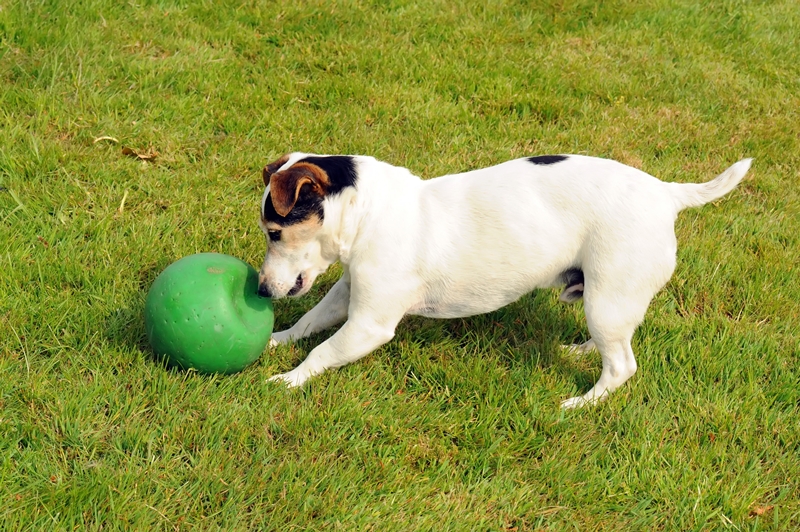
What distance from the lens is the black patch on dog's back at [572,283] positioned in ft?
13.5

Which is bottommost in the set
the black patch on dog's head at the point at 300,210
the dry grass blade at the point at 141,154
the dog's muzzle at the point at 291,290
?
the dog's muzzle at the point at 291,290

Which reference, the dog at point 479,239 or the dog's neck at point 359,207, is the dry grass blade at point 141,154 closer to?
the dog at point 479,239

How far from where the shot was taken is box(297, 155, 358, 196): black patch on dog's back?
392 cm

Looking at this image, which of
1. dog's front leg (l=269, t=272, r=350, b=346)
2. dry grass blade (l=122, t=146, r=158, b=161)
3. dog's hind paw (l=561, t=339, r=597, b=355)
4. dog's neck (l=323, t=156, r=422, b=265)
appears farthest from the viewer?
dry grass blade (l=122, t=146, r=158, b=161)

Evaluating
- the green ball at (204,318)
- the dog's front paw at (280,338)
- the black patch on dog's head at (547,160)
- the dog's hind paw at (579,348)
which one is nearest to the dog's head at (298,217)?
the green ball at (204,318)

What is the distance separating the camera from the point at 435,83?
7.04 meters

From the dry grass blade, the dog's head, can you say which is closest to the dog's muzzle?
the dog's head

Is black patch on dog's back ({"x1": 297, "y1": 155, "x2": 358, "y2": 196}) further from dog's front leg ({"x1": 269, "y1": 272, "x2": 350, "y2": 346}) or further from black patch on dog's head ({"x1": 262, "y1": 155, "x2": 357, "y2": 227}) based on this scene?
dog's front leg ({"x1": 269, "y1": 272, "x2": 350, "y2": 346})

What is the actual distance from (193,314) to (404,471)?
1248 millimetres

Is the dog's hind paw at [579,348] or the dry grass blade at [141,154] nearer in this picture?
the dog's hind paw at [579,348]

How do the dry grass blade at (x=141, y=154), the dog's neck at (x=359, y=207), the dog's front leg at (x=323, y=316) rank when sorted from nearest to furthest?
the dog's neck at (x=359, y=207) → the dog's front leg at (x=323, y=316) → the dry grass blade at (x=141, y=154)

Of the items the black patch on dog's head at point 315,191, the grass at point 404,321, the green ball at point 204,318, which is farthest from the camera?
the black patch on dog's head at point 315,191

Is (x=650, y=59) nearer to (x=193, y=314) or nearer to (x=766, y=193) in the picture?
(x=766, y=193)

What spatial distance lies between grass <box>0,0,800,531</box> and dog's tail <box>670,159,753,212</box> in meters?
1.00
